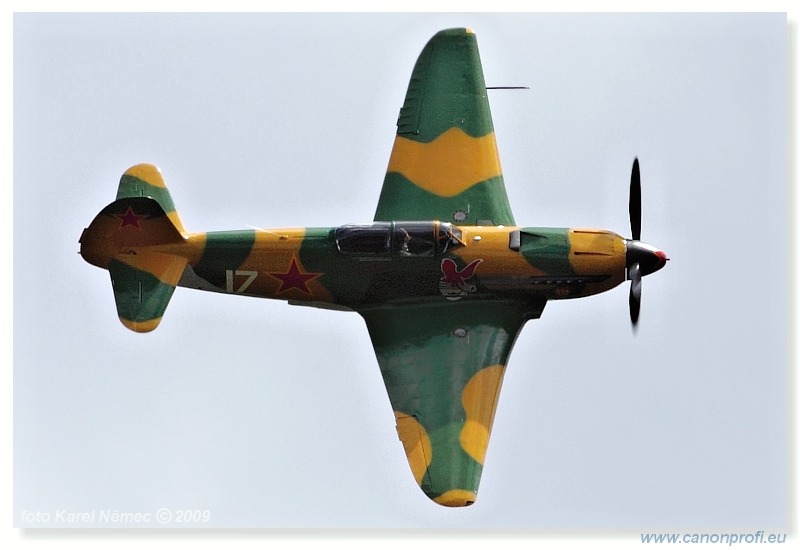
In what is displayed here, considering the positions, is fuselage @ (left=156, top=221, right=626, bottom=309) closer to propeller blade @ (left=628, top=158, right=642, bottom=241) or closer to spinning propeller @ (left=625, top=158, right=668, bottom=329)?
spinning propeller @ (left=625, top=158, right=668, bottom=329)

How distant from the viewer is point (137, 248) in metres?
26.5

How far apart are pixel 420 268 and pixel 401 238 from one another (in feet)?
1.85

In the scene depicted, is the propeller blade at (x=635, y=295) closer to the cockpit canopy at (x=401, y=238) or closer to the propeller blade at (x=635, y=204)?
the propeller blade at (x=635, y=204)

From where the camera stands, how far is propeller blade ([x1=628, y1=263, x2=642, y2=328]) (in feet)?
84.8

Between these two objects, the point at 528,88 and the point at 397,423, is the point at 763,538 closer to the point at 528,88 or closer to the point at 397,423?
the point at 397,423

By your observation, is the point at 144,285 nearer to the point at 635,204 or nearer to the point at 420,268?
the point at 420,268

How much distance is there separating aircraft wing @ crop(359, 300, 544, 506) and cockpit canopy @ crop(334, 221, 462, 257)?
0.90 m

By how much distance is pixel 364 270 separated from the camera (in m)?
26.3

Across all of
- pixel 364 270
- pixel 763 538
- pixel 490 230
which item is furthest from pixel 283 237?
pixel 763 538

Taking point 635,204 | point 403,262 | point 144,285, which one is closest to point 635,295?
point 635,204

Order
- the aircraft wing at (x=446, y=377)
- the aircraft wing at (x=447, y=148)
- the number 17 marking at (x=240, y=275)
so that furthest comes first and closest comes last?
the aircraft wing at (x=447, y=148) → the number 17 marking at (x=240, y=275) → the aircraft wing at (x=446, y=377)

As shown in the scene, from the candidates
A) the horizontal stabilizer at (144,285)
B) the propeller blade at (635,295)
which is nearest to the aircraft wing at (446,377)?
the propeller blade at (635,295)

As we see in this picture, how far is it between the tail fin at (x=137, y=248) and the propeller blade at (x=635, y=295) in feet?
19.8

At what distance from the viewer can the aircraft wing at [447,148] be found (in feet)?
88.1
